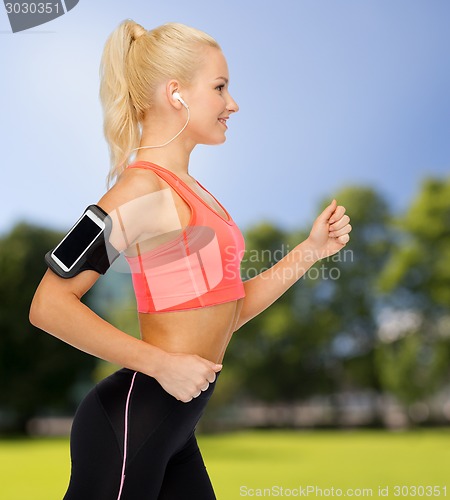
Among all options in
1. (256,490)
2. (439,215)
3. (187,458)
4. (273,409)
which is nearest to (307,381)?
(273,409)

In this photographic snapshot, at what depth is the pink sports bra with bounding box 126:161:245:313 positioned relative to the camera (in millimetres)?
1261

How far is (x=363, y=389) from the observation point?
466 inches

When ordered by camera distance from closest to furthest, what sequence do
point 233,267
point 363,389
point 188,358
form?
point 188,358 < point 233,267 < point 363,389

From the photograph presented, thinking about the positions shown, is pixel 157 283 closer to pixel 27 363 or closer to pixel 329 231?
pixel 329 231

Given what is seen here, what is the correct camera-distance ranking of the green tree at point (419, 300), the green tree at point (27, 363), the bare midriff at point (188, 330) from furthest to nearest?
the green tree at point (27, 363) → the green tree at point (419, 300) → the bare midriff at point (188, 330)

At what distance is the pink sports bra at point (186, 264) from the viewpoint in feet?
4.14

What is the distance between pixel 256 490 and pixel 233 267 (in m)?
6.25

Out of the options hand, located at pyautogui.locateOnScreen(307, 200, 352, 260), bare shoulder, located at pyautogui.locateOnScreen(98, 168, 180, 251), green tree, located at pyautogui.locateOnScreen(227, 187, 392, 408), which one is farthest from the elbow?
green tree, located at pyautogui.locateOnScreen(227, 187, 392, 408)

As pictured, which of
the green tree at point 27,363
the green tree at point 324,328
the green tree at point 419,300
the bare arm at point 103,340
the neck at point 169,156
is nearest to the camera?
the bare arm at point 103,340

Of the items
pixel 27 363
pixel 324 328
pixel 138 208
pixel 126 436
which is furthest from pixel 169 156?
pixel 27 363

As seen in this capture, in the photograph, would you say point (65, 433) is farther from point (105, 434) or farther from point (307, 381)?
point (105, 434)

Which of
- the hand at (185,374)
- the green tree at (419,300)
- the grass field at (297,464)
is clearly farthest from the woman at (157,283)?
the green tree at (419,300)

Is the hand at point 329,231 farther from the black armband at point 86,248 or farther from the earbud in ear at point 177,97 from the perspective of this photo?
the black armband at point 86,248

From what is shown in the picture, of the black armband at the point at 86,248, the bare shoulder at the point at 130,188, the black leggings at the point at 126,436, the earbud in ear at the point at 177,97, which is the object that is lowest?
the black leggings at the point at 126,436
